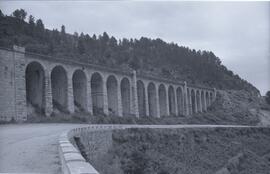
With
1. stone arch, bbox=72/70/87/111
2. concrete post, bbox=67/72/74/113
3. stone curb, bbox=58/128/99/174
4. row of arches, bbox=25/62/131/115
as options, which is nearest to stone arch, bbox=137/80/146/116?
row of arches, bbox=25/62/131/115

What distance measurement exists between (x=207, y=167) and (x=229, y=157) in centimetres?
730

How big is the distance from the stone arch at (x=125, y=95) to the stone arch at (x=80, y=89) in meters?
10.1

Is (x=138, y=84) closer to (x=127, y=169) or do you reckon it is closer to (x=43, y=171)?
(x=127, y=169)

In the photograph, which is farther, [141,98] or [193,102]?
[193,102]

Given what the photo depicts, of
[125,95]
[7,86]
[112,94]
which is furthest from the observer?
[125,95]

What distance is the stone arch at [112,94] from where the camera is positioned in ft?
182

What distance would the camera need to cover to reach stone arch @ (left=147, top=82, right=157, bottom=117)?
67.7 meters

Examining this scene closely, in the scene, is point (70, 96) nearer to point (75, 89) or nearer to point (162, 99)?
point (75, 89)

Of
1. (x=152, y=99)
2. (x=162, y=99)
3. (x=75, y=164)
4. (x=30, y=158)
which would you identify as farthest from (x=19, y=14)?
(x=75, y=164)

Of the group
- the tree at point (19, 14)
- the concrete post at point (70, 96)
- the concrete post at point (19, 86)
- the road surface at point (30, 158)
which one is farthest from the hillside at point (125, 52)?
the road surface at point (30, 158)

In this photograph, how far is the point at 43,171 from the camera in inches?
378

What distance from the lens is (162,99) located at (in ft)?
238

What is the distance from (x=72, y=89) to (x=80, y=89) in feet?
12.6

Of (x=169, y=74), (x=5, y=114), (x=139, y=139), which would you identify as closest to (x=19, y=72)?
(x=5, y=114)
